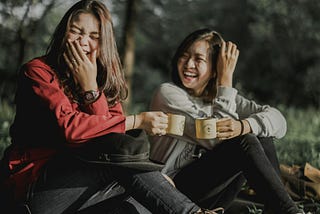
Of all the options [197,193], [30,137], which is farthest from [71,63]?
[197,193]

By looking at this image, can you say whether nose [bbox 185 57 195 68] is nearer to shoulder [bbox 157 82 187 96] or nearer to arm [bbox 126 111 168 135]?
shoulder [bbox 157 82 187 96]

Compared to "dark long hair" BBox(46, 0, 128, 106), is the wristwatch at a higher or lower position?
lower

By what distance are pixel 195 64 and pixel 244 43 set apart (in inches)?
390

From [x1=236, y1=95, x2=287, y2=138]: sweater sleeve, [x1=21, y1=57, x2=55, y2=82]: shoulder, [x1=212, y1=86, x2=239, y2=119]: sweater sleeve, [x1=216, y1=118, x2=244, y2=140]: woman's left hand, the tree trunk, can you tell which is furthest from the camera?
the tree trunk

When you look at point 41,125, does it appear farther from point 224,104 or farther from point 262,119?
point 262,119

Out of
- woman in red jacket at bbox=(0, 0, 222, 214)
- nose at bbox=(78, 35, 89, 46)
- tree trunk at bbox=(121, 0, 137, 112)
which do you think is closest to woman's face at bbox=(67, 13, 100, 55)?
nose at bbox=(78, 35, 89, 46)

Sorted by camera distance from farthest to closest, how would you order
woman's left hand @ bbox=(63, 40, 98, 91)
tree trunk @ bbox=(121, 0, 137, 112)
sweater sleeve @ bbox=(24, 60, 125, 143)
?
tree trunk @ bbox=(121, 0, 137, 112) → woman's left hand @ bbox=(63, 40, 98, 91) → sweater sleeve @ bbox=(24, 60, 125, 143)

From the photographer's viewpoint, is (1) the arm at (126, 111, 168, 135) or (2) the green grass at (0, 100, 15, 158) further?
(2) the green grass at (0, 100, 15, 158)

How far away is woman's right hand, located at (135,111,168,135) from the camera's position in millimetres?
2631

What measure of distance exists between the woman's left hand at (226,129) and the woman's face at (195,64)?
512mm

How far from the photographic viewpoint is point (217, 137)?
2.88 meters

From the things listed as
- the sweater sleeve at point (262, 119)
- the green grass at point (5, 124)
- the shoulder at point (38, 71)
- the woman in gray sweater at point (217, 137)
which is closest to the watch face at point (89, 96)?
the shoulder at point (38, 71)

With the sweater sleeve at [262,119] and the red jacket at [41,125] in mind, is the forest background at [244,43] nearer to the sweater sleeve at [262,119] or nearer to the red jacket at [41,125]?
the sweater sleeve at [262,119]

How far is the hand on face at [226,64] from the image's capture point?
329 cm
